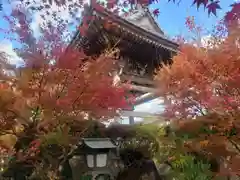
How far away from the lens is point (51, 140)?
471cm

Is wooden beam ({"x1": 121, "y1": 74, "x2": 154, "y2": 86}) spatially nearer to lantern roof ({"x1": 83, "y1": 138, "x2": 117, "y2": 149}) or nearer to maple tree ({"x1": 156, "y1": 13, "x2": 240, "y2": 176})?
maple tree ({"x1": 156, "y1": 13, "x2": 240, "y2": 176})

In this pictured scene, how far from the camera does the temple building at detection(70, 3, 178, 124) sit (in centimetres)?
654

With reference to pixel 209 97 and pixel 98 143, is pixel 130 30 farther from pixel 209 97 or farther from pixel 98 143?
pixel 98 143

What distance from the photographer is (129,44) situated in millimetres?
7410

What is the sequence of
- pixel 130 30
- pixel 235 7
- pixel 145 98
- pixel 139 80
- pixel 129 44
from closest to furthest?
pixel 235 7
pixel 130 30
pixel 129 44
pixel 139 80
pixel 145 98

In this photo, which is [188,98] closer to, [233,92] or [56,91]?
[233,92]

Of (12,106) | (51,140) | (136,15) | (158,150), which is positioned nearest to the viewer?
(12,106)

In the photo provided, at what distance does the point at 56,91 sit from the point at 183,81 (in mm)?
2590

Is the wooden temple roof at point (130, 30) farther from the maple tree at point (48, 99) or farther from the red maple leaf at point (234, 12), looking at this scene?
the red maple leaf at point (234, 12)

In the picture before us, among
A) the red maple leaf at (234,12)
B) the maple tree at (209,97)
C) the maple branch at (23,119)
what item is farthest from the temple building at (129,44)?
the red maple leaf at (234,12)

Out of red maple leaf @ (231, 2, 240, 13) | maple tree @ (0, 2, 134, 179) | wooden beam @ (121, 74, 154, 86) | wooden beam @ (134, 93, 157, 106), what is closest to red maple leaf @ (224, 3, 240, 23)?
red maple leaf @ (231, 2, 240, 13)

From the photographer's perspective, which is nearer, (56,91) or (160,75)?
(56,91)

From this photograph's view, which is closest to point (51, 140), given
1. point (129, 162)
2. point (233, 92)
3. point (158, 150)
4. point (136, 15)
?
point (129, 162)

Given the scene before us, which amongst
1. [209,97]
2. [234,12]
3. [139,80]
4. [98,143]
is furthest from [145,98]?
[234,12]
